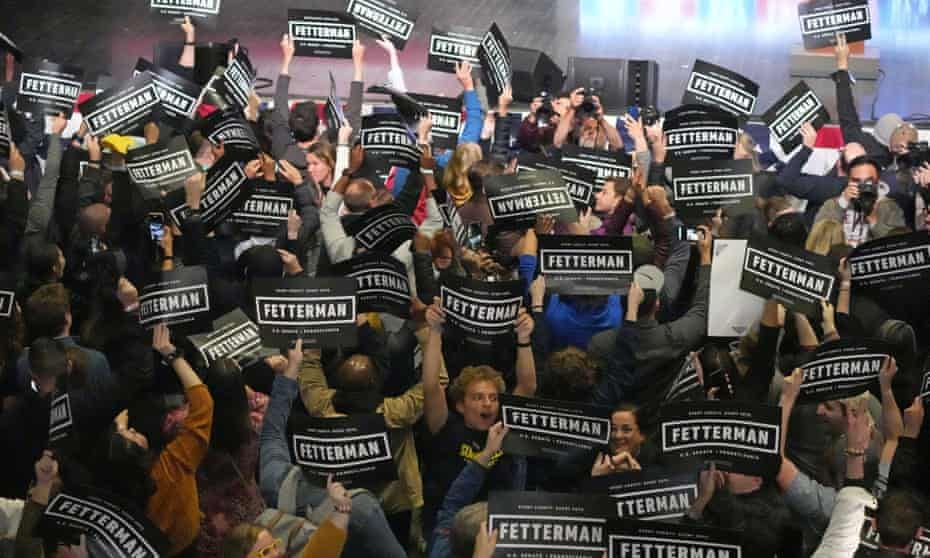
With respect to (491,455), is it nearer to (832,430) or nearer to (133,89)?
(832,430)

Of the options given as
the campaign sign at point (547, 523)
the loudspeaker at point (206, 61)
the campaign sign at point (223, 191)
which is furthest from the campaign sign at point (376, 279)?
the loudspeaker at point (206, 61)

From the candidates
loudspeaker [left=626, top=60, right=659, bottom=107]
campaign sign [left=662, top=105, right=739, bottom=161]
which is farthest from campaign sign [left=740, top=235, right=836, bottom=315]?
loudspeaker [left=626, top=60, right=659, bottom=107]

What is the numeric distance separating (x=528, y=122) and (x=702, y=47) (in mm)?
4627

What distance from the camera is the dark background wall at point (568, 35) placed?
14008mm

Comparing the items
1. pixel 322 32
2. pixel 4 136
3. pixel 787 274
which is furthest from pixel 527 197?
pixel 4 136

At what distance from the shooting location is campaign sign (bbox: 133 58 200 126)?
9.29m

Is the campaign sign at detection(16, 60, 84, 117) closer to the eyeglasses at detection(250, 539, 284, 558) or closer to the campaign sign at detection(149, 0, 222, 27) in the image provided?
the campaign sign at detection(149, 0, 222, 27)

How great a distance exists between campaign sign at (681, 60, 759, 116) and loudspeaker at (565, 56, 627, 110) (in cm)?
285

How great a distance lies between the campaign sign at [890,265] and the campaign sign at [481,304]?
1.47 m

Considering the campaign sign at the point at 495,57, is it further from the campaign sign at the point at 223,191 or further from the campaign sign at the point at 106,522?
the campaign sign at the point at 106,522

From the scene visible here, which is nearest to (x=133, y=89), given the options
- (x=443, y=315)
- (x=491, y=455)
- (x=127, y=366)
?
(x=127, y=366)

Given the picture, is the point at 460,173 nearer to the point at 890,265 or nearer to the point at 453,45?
the point at 453,45

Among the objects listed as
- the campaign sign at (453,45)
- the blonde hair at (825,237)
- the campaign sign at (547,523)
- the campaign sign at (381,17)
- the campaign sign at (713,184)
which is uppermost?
the campaign sign at (381,17)

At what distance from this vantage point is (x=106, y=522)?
18.8 ft
